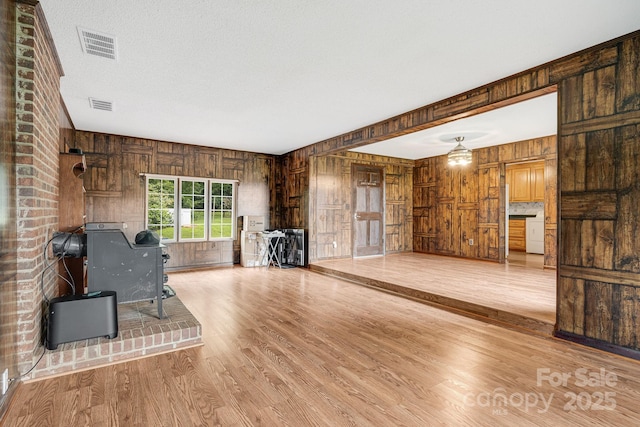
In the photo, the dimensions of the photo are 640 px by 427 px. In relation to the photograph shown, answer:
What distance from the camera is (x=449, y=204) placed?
7.86 m

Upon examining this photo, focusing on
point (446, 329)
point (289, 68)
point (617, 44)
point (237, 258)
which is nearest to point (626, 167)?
point (617, 44)

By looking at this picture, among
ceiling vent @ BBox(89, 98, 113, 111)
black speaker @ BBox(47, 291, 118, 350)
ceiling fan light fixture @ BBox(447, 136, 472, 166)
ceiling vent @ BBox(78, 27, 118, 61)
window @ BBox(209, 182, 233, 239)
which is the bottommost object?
black speaker @ BBox(47, 291, 118, 350)

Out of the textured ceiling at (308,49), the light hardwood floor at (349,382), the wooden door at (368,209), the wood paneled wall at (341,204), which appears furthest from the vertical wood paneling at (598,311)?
the wooden door at (368,209)

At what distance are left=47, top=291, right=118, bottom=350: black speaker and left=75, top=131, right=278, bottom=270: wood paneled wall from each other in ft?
12.9

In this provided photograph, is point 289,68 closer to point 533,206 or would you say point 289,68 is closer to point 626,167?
point 626,167

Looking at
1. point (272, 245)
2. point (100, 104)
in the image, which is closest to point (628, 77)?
point (100, 104)

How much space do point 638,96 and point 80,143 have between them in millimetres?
7482

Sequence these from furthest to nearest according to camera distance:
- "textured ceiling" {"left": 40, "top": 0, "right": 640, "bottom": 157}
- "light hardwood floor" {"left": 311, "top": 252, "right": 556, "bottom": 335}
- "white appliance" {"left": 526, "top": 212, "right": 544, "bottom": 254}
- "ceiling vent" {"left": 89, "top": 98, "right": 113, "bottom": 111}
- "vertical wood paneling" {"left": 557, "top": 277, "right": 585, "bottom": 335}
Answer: "white appliance" {"left": 526, "top": 212, "right": 544, "bottom": 254}
"ceiling vent" {"left": 89, "top": 98, "right": 113, "bottom": 111}
"light hardwood floor" {"left": 311, "top": 252, "right": 556, "bottom": 335}
"vertical wood paneling" {"left": 557, "top": 277, "right": 585, "bottom": 335}
"textured ceiling" {"left": 40, "top": 0, "right": 640, "bottom": 157}

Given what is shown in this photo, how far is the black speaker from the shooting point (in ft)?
7.85

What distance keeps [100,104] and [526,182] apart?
9020 mm

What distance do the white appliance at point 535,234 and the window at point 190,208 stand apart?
25.0ft

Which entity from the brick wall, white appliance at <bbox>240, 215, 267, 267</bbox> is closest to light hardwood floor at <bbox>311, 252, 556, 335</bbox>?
white appliance at <bbox>240, 215, 267, 267</bbox>

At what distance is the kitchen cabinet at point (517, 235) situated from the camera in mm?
8578

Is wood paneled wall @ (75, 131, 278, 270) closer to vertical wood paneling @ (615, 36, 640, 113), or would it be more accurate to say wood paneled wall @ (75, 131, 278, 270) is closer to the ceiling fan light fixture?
the ceiling fan light fixture
